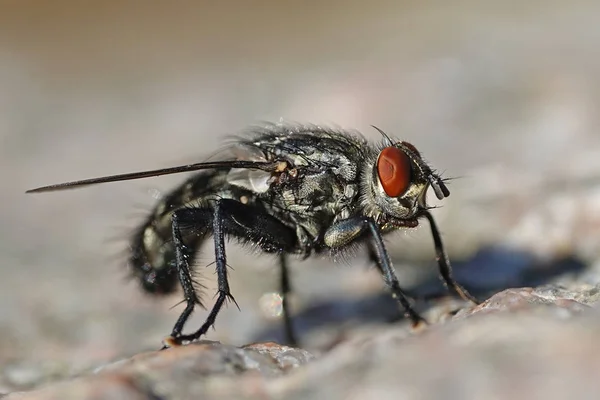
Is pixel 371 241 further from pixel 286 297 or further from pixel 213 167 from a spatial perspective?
pixel 213 167

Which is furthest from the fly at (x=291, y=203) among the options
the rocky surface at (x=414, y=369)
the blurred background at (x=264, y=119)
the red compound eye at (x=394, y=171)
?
the rocky surface at (x=414, y=369)

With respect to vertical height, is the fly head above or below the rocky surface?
above

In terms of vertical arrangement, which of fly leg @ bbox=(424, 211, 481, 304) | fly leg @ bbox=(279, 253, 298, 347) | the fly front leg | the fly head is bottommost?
fly leg @ bbox=(279, 253, 298, 347)

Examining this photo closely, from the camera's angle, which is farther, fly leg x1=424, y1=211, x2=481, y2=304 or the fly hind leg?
fly leg x1=424, y1=211, x2=481, y2=304

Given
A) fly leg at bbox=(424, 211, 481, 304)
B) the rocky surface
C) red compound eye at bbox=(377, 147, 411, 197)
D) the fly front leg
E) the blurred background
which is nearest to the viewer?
the rocky surface

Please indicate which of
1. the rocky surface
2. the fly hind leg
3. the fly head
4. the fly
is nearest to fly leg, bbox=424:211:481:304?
the fly

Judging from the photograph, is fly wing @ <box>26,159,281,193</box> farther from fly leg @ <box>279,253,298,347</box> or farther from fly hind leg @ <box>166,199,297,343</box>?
fly leg @ <box>279,253,298,347</box>

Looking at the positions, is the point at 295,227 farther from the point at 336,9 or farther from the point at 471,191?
the point at 336,9

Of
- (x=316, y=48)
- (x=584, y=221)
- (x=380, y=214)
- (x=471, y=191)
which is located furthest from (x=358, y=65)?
(x=380, y=214)
